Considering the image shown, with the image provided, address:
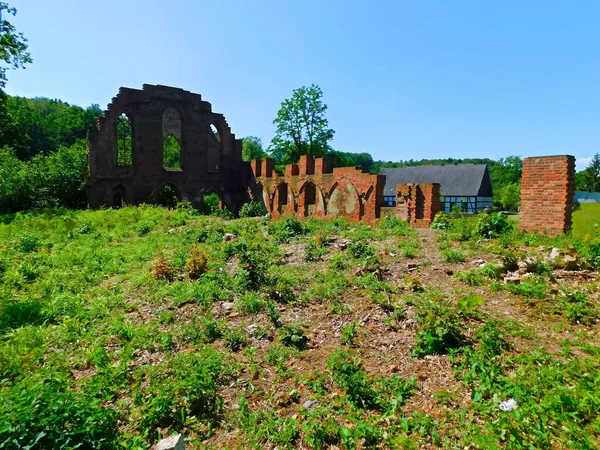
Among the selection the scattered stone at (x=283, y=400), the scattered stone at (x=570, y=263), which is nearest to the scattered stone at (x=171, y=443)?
the scattered stone at (x=283, y=400)

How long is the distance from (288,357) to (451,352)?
1.98 meters

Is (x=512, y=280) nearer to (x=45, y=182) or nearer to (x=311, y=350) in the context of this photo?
(x=311, y=350)

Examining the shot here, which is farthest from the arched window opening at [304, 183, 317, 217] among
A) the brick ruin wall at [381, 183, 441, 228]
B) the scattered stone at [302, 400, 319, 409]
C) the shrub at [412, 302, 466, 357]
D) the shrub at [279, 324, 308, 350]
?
the scattered stone at [302, 400, 319, 409]

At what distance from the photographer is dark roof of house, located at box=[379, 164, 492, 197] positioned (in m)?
42.4

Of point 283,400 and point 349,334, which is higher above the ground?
point 349,334

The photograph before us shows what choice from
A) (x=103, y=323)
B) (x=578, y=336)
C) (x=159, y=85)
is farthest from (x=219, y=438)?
(x=159, y=85)

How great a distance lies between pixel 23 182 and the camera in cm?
2267

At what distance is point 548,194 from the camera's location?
360 inches

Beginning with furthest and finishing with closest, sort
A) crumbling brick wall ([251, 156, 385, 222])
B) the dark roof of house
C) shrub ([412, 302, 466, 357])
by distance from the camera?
the dark roof of house < crumbling brick wall ([251, 156, 385, 222]) < shrub ([412, 302, 466, 357])

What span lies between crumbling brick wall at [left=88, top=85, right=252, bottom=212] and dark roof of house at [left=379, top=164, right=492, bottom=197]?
19.6 meters

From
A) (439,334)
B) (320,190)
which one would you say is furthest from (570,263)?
(320,190)

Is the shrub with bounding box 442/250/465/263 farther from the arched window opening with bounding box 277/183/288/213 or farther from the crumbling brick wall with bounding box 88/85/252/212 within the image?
the crumbling brick wall with bounding box 88/85/252/212

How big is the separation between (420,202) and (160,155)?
60.6ft

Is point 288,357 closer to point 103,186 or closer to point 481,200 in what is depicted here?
point 103,186
